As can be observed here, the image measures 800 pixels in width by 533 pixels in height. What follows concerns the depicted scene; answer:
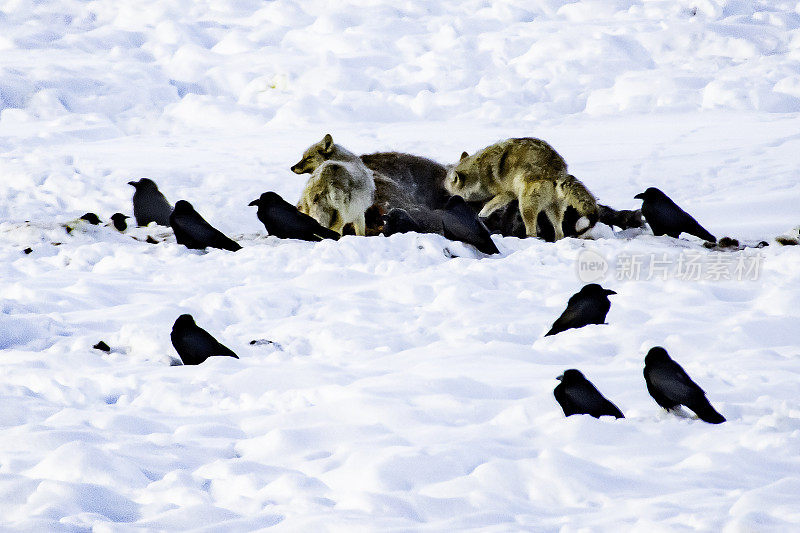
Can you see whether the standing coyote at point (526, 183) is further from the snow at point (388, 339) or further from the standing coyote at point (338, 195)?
the standing coyote at point (338, 195)

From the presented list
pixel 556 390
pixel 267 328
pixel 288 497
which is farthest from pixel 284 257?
pixel 288 497

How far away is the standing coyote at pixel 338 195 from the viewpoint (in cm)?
1005

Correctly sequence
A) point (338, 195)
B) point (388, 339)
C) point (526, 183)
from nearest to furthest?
point (388, 339), point (338, 195), point (526, 183)

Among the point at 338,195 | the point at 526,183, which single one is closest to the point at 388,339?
the point at 338,195

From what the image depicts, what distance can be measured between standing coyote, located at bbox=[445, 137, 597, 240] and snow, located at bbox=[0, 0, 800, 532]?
1.60 feet

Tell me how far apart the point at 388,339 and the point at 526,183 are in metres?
4.74

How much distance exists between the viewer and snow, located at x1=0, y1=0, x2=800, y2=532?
11.3ft

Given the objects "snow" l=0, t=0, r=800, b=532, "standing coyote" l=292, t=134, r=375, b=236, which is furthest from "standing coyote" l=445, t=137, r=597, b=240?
"standing coyote" l=292, t=134, r=375, b=236

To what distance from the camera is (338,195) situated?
33.0ft

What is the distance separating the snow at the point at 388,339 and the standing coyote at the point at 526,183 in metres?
0.49

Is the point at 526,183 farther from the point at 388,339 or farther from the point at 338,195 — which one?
the point at 388,339

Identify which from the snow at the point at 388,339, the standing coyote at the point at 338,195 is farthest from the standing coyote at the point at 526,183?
the standing coyote at the point at 338,195

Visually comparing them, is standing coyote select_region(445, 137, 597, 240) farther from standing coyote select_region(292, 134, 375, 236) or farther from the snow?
standing coyote select_region(292, 134, 375, 236)

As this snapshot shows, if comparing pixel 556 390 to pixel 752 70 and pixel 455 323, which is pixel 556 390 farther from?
pixel 752 70
